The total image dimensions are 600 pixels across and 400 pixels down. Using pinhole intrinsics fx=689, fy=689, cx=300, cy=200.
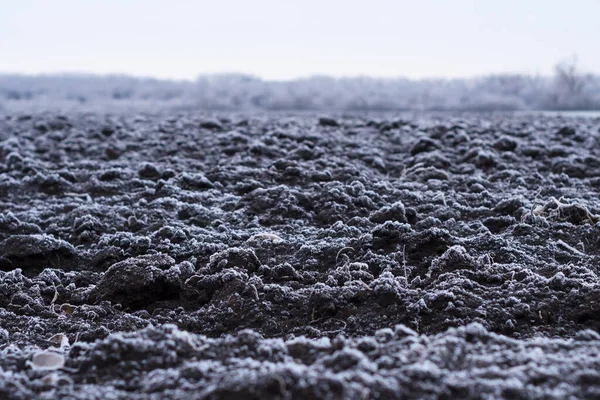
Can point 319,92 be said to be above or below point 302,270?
above

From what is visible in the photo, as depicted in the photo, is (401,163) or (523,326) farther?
(401,163)

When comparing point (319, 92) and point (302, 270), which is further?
point (319, 92)

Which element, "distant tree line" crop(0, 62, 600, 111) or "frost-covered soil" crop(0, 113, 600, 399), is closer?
"frost-covered soil" crop(0, 113, 600, 399)

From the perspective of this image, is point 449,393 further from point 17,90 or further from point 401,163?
point 17,90

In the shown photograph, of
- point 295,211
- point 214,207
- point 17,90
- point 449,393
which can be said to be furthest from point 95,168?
point 17,90
